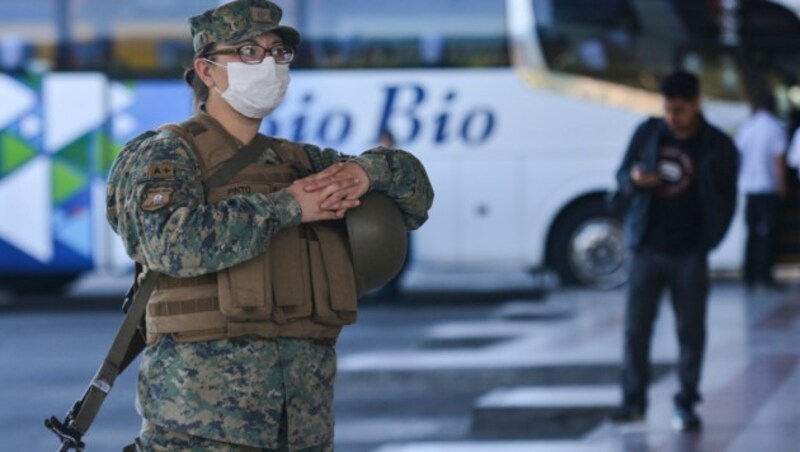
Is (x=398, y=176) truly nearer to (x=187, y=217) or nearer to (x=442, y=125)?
(x=187, y=217)

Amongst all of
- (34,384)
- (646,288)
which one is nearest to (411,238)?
(34,384)

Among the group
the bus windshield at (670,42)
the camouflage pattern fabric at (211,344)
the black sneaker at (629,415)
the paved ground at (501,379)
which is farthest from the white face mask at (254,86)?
the bus windshield at (670,42)

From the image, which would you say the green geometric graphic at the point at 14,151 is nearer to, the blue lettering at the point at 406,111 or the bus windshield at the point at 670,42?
the blue lettering at the point at 406,111

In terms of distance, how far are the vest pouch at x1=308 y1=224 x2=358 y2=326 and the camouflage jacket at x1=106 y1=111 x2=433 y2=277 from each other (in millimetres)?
168

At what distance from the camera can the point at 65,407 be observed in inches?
445

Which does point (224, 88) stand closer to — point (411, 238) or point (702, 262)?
point (702, 262)

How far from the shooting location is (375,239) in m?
4.57

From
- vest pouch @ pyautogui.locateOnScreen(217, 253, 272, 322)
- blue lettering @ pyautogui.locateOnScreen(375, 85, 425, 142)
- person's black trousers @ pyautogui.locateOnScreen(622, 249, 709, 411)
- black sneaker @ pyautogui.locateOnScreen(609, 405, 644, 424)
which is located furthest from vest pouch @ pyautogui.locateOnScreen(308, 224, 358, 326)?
blue lettering @ pyautogui.locateOnScreen(375, 85, 425, 142)

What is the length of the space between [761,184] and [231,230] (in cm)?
1316

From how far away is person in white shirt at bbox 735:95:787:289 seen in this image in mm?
16922

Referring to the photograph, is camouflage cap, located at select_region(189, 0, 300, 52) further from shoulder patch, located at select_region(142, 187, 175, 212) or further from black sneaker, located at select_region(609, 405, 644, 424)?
black sneaker, located at select_region(609, 405, 644, 424)

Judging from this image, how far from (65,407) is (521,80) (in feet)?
26.5

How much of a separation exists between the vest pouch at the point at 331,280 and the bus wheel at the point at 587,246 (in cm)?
1331

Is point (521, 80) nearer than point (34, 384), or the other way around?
point (34, 384)
